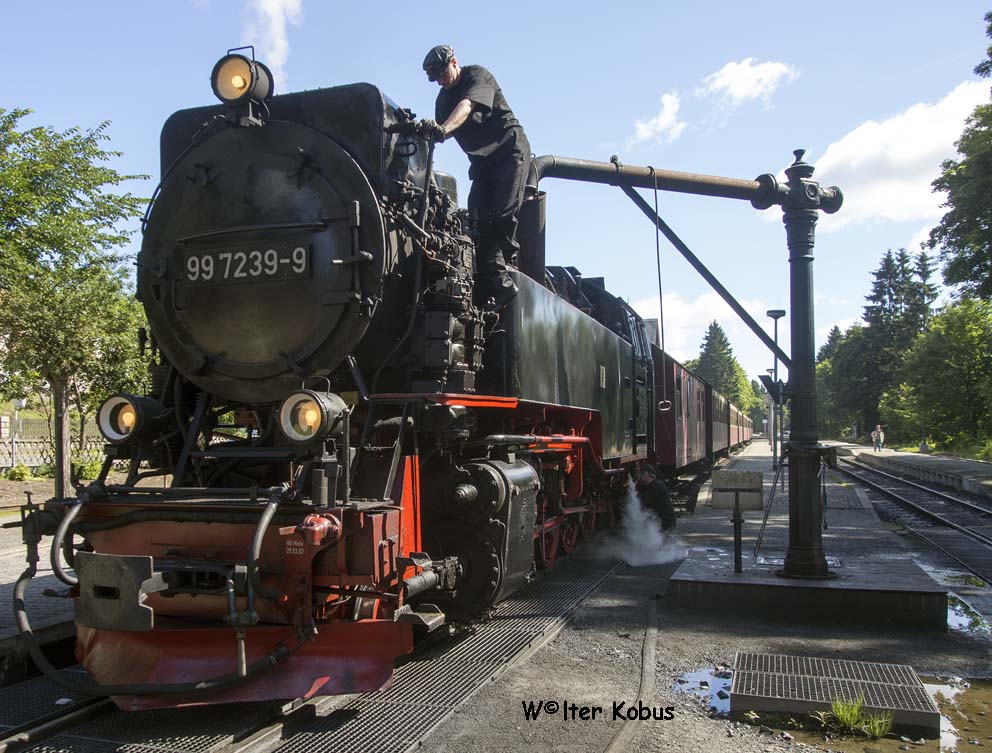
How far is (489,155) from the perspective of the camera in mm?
6152

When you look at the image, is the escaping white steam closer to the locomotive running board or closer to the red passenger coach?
the red passenger coach

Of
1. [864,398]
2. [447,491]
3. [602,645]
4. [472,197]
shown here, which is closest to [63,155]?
[472,197]

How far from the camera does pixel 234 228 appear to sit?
4.99 meters

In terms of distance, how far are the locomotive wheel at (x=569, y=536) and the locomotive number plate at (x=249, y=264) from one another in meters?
4.41

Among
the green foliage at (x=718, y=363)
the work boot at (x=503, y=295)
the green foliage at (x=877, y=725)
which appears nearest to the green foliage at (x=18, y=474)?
the work boot at (x=503, y=295)

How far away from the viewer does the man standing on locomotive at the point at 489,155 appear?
5844mm

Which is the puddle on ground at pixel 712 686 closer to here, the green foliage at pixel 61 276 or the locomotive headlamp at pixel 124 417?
the locomotive headlamp at pixel 124 417

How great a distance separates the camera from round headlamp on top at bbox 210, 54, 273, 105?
16.3 ft

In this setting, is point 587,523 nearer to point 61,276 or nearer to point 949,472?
point 61,276

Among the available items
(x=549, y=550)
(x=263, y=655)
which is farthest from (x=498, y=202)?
(x=263, y=655)

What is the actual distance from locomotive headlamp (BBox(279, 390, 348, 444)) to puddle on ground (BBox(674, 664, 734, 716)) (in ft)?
8.28

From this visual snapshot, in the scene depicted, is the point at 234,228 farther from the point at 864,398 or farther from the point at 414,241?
the point at 864,398

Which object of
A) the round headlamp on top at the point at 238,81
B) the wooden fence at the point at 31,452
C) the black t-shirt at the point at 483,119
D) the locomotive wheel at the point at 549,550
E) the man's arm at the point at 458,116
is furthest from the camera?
the wooden fence at the point at 31,452

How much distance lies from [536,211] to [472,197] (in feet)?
3.12
